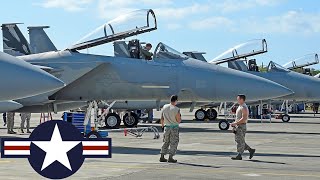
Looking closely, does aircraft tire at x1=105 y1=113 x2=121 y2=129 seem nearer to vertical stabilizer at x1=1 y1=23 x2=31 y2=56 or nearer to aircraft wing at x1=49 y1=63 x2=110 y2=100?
vertical stabilizer at x1=1 y1=23 x2=31 y2=56

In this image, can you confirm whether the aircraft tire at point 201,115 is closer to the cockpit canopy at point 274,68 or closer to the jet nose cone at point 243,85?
the cockpit canopy at point 274,68

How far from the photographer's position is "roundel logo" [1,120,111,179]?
15.9ft

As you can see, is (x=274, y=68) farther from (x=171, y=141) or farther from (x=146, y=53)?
(x=171, y=141)

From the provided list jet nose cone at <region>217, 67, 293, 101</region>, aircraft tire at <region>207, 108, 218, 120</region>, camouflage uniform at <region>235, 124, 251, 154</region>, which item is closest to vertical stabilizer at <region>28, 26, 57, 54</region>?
jet nose cone at <region>217, 67, 293, 101</region>

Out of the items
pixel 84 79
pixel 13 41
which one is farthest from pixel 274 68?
pixel 84 79

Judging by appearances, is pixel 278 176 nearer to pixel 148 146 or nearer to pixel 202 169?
pixel 202 169

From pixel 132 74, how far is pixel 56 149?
43.1 ft

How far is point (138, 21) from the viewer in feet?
60.9

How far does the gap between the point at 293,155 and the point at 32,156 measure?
9491 mm

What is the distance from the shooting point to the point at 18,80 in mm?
9820

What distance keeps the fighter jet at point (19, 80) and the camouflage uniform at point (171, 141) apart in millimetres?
2926

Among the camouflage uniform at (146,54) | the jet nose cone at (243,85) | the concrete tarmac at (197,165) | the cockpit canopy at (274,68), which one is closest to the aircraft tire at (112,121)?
the camouflage uniform at (146,54)

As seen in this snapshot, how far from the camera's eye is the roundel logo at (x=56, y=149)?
4.84 m

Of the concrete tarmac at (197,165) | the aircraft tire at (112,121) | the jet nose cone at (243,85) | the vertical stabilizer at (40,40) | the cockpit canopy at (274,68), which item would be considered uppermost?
the vertical stabilizer at (40,40)
